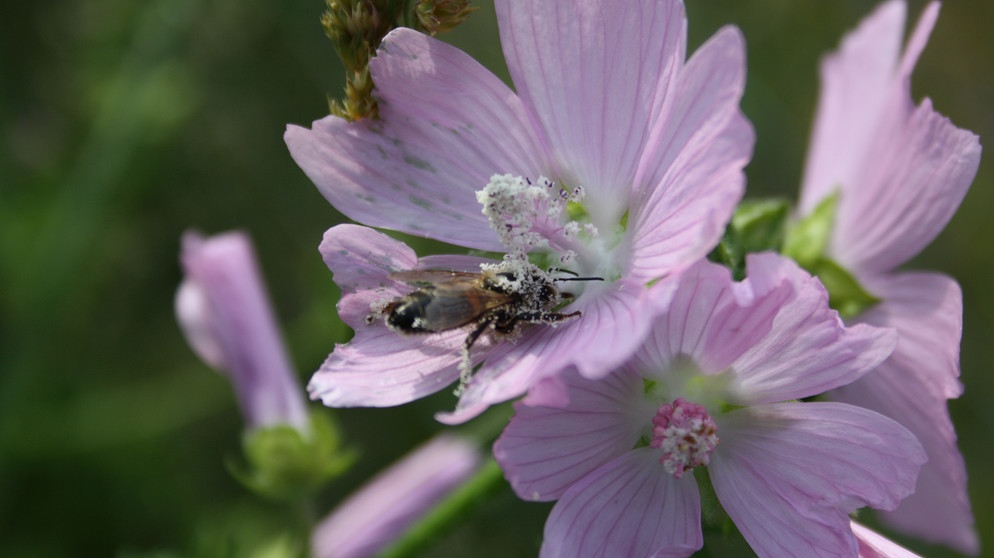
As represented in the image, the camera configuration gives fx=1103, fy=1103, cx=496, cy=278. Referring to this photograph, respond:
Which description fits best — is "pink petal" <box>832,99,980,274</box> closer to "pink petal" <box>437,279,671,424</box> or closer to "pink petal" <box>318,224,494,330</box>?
"pink petal" <box>437,279,671,424</box>

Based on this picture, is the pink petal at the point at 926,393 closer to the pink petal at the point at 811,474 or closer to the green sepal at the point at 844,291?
the green sepal at the point at 844,291

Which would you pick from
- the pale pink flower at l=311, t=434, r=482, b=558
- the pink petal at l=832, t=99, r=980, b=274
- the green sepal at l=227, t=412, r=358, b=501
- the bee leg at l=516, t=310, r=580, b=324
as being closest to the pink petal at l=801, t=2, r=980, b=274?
the pink petal at l=832, t=99, r=980, b=274

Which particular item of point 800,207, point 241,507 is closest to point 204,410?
point 241,507

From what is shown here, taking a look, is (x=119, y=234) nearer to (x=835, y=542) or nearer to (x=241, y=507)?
(x=241, y=507)

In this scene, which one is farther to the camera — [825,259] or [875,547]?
[825,259]

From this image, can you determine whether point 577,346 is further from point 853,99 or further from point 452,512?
point 853,99

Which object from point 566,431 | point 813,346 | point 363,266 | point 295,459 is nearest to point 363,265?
point 363,266
